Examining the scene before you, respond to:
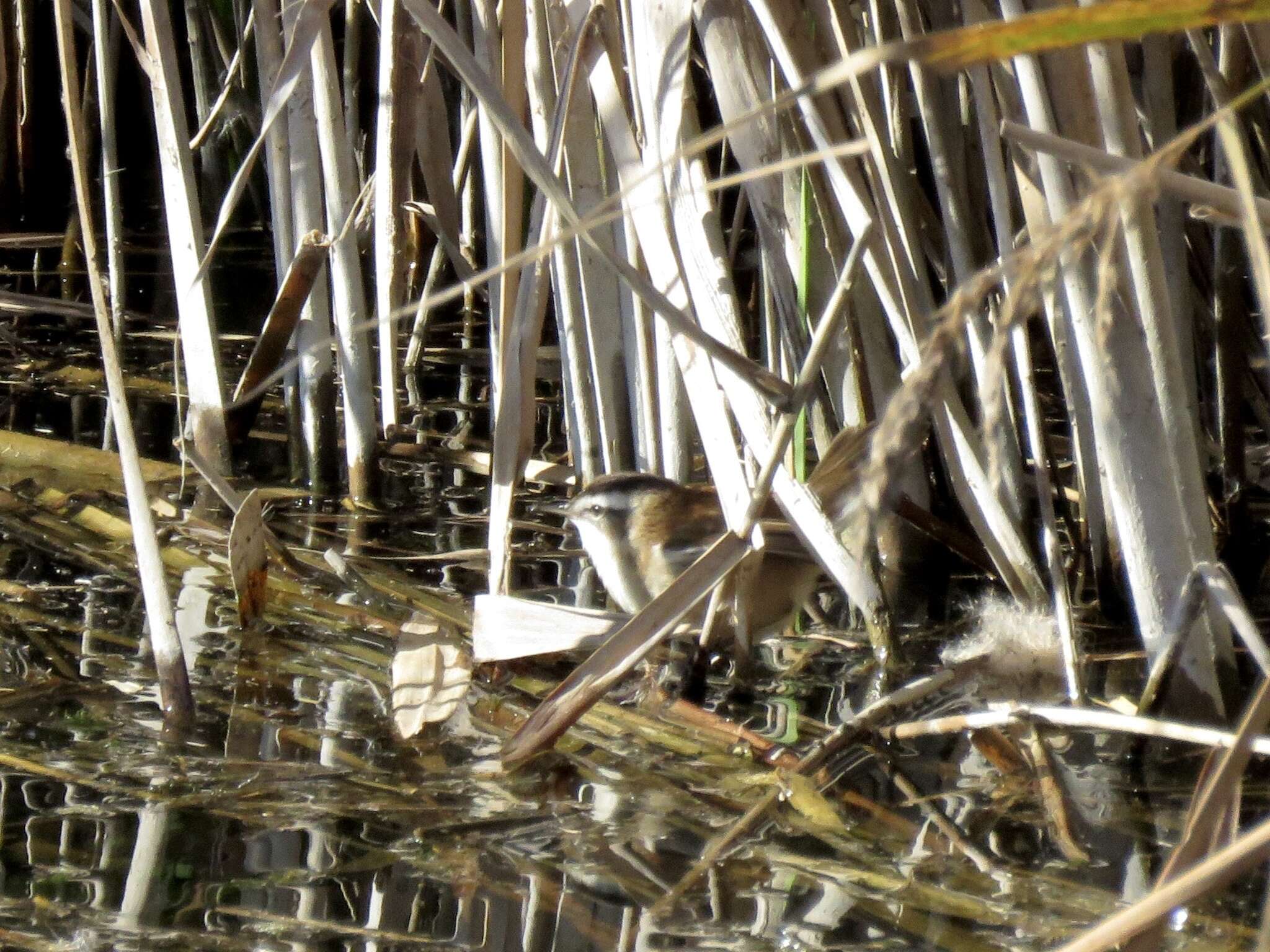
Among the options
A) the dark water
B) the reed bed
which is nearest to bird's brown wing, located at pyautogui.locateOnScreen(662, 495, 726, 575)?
the reed bed

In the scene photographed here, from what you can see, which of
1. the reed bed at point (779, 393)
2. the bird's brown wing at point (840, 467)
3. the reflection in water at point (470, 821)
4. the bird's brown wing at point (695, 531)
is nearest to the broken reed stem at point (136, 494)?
the reed bed at point (779, 393)

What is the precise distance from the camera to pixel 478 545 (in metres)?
4.62

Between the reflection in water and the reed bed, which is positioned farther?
the reed bed

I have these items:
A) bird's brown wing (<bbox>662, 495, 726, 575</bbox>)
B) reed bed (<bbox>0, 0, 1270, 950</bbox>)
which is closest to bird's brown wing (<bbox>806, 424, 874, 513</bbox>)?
reed bed (<bbox>0, 0, 1270, 950</bbox>)

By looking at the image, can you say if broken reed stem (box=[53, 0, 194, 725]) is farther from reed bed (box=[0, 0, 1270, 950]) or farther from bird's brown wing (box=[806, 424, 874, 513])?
bird's brown wing (box=[806, 424, 874, 513])

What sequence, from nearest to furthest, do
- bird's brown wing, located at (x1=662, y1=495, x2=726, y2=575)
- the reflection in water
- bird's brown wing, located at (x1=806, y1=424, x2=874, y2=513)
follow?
1. the reflection in water
2. bird's brown wing, located at (x1=806, y1=424, x2=874, y2=513)
3. bird's brown wing, located at (x1=662, y1=495, x2=726, y2=575)

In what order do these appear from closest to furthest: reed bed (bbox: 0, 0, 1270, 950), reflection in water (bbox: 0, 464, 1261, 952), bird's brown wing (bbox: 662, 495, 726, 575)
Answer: reflection in water (bbox: 0, 464, 1261, 952) < reed bed (bbox: 0, 0, 1270, 950) < bird's brown wing (bbox: 662, 495, 726, 575)

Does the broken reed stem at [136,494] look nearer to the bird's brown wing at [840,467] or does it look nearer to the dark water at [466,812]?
the dark water at [466,812]

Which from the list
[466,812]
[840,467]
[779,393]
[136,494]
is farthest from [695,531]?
[136,494]

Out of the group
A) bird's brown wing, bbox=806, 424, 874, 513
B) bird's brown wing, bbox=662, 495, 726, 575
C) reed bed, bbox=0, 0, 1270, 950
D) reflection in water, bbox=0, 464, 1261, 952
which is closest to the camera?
reflection in water, bbox=0, 464, 1261, 952

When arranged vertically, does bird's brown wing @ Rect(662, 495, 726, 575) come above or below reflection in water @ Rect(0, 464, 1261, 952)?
above

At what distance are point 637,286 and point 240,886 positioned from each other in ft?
4.27

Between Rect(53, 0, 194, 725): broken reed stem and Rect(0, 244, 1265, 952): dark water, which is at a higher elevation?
Rect(53, 0, 194, 725): broken reed stem

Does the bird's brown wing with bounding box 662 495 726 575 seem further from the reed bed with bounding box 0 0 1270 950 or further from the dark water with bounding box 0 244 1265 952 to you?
the dark water with bounding box 0 244 1265 952
